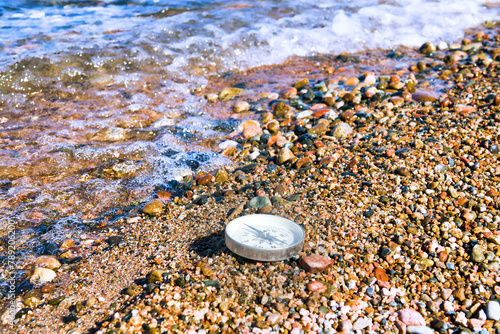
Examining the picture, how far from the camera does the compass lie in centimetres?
265

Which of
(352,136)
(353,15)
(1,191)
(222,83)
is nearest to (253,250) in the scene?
(352,136)

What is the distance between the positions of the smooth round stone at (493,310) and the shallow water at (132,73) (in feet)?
9.61

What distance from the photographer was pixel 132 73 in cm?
694

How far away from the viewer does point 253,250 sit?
104 inches

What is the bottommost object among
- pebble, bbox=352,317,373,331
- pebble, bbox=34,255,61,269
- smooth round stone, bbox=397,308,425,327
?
pebble, bbox=34,255,61,269

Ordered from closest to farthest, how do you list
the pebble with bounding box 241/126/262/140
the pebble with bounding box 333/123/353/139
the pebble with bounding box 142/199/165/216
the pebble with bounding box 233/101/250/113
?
the pebble with bounding box 142/199/165/216 < the pebble with bounding box 333/123/353/139 < the pebble with bounding box 241/126/262/140 < the pebble with bounding box 233/101/250/113

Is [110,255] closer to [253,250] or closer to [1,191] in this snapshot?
[253,250]

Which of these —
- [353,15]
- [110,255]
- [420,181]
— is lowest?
[110,255]

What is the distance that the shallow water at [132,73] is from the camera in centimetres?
431

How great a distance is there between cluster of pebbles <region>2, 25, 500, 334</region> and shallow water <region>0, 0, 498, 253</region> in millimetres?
639

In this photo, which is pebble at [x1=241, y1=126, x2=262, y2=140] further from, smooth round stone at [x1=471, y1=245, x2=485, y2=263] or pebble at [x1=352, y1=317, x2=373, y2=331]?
pebble at [x1=352, y1=317, x2=373, y2=331]

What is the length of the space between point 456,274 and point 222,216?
1864mm

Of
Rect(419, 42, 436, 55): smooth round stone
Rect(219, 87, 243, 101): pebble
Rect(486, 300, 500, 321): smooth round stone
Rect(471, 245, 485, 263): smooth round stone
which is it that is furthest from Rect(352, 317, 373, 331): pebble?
Rect(419, 42, 436, 55): smooth round stone

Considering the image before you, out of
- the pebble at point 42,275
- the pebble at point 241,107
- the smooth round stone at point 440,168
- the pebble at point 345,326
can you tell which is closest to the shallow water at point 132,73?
the pebble at point 241,107
